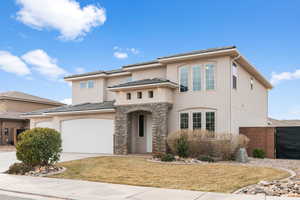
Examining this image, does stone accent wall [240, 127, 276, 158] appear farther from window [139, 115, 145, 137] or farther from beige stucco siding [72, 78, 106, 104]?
beige stucco siding [72, 78, 106, 104]

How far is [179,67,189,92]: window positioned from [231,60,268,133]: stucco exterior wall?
2941 millimetres

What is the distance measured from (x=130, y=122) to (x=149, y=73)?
383 cm

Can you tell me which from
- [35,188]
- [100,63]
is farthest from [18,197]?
[100,63]

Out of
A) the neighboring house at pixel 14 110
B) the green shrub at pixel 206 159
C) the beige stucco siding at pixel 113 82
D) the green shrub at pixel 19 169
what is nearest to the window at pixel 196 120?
the green shrub at pixel 206 159

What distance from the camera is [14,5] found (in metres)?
14.9

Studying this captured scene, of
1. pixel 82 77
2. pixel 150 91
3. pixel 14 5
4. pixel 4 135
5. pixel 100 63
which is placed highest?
pixel 14 5

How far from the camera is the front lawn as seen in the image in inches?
327

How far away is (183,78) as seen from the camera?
55.6 feet

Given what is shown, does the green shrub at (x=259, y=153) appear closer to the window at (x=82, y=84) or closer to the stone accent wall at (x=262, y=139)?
the stone accent wall at (x=262, y=139)

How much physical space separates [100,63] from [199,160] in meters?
14.4

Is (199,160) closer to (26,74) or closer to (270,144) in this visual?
(270,144)

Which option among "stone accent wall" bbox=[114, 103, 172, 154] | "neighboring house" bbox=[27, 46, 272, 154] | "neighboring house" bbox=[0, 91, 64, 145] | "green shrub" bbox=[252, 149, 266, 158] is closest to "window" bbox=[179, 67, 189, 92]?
"neighboring house" bbox=[27, 46, 272, 154]

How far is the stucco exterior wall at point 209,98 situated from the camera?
50.4ft

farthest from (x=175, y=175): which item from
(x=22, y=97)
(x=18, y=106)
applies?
(x=22, y=97)
